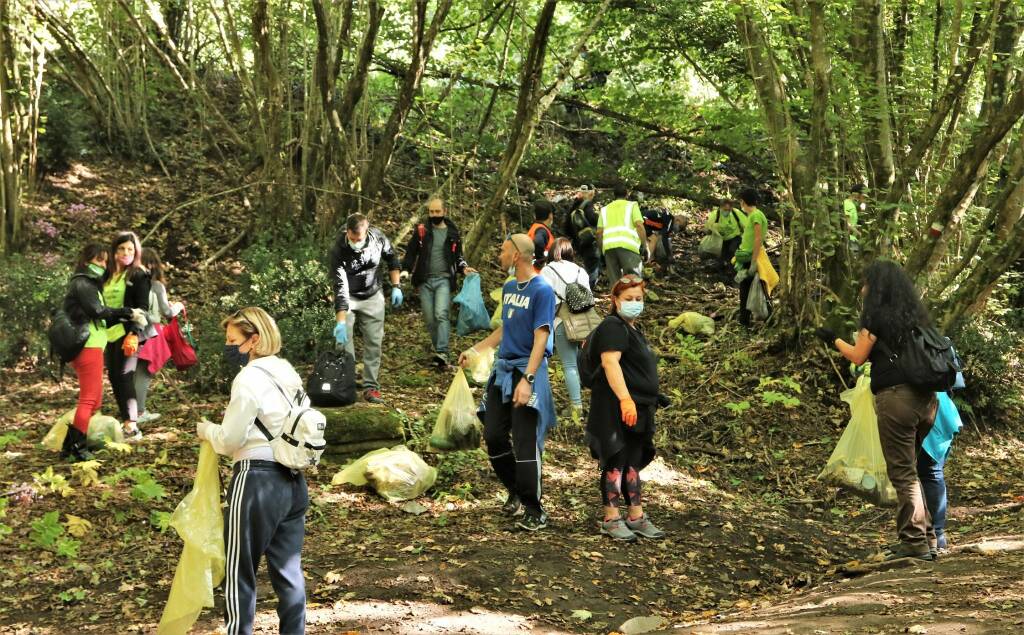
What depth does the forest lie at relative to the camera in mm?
5961

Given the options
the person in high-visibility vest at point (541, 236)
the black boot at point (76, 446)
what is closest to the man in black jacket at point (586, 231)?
the person in high-visibility vest at point (541, 236)

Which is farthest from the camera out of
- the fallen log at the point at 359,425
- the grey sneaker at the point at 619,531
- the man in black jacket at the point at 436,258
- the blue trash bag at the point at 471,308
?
the man in black jacket at the point at 436,258

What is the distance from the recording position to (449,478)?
7957 millimetres

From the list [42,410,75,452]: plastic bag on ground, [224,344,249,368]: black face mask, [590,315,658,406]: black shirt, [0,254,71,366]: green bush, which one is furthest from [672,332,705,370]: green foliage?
[224,344,249,368]: black face mask

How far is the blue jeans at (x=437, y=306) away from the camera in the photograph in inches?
409

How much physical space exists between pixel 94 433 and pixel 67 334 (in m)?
1.03

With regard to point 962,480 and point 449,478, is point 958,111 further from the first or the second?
point 449,478

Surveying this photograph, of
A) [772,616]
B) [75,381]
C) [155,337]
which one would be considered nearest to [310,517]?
[155,337]

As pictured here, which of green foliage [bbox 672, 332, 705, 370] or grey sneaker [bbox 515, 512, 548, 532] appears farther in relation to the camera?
green foliage [bbox 672, 332, 705, 370]

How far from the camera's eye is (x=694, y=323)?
40.8 ft

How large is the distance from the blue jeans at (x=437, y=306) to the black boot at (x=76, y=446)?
3679 millimetres

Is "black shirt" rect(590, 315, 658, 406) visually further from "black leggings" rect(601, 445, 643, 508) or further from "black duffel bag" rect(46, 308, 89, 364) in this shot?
"black duffel bag" rect(46, 308, 89, 364)

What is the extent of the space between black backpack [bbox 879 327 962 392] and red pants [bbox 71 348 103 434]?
5.50m

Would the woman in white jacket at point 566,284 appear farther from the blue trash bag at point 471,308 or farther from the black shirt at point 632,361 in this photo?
the black shirt at point 632,361
